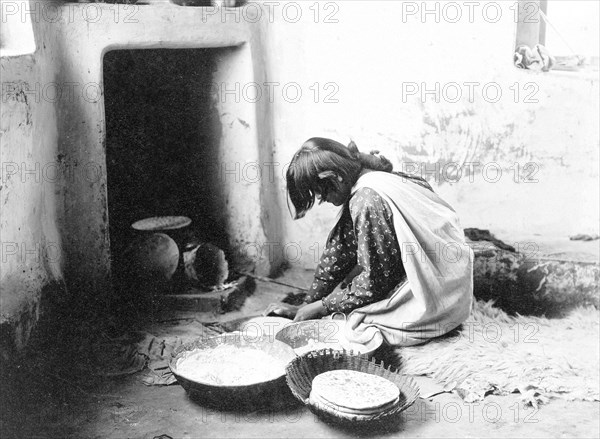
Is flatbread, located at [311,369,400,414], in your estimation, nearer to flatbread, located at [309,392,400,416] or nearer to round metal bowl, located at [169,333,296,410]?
flatbread, located at [309,392,400,416]

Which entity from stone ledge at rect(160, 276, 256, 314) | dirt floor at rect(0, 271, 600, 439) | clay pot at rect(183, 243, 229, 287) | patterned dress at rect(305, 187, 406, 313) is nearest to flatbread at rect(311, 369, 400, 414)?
dirt floor at rect(0, 271, 600, 439)

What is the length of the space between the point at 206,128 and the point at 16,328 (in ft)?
5.35

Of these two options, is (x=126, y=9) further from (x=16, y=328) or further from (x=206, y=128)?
(x=16, y=328)

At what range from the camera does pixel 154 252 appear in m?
3.44

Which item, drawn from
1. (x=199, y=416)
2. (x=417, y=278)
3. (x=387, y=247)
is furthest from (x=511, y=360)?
(x=199, y=416)

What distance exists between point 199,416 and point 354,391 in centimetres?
57

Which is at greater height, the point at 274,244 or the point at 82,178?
the point at 82,178

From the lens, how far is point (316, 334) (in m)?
2.94

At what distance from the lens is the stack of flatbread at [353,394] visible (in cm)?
234

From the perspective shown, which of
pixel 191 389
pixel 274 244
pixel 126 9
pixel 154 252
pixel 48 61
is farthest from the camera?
pixel 274 244

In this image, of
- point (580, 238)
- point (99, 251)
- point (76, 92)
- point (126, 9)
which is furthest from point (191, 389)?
point (580, 238)

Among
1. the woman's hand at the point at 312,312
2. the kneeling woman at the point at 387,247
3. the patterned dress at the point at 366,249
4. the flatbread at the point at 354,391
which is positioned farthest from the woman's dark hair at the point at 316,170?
the flatbread at the point at 354,391

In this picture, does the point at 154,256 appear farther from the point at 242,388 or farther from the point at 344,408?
the point at 344,408

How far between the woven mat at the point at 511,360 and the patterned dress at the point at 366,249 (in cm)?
29
